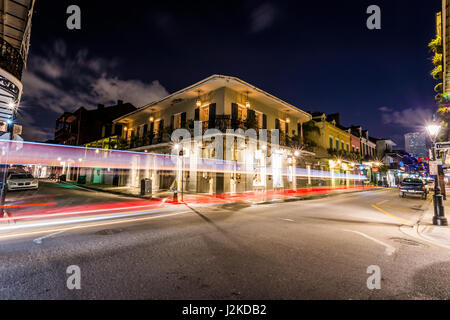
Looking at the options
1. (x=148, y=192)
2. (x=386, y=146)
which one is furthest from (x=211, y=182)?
(x=386, y=146)

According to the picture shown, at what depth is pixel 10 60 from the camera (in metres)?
9.17

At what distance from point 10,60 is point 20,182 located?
39.3 feet

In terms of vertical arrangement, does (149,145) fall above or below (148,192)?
above

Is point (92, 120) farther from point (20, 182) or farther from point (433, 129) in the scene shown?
point (433, 129)

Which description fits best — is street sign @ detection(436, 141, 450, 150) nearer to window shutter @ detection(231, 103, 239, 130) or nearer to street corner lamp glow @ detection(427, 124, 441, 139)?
street corner lamp glow @ detection(427, 124, 441, 139)

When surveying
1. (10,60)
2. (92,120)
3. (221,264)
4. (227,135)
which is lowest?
(221,264)

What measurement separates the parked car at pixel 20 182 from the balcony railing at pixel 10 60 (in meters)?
→ 10.6

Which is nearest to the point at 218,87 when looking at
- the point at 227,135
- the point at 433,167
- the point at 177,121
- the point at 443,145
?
the point at 227,135

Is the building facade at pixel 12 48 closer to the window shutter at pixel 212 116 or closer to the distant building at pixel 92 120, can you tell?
the window shutter at pixel 212 116

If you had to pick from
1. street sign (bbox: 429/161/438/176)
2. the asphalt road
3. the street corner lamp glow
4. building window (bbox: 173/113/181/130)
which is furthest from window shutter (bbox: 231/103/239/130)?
street sign (bbox: 429/161/438/176)

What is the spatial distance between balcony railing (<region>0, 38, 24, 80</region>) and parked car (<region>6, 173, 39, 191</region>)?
10.6 m
